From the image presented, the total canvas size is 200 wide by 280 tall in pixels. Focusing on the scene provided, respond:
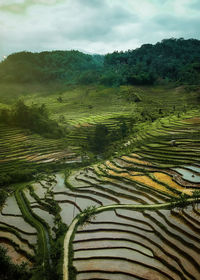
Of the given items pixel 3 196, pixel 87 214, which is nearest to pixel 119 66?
pixel 3 196

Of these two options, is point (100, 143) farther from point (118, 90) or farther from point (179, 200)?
point (118, 90)

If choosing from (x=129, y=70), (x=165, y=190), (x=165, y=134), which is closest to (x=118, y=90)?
(x=129, y=70)

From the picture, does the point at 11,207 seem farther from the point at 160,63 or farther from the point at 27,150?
the point at 160,63

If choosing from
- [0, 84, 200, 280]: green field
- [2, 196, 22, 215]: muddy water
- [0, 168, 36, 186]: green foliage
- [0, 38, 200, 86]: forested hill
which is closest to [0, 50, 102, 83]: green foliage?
[0, 38, 200, 86]: forested hill

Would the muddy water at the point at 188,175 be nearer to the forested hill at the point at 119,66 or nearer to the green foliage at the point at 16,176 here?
the green foliage at the point at 16,176

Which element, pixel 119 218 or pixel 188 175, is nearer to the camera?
pixel 119 218

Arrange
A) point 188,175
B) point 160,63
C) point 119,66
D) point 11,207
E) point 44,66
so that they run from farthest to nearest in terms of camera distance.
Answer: point 44,66, point 119,66, point 160,63, point 188,175, point 11,207
